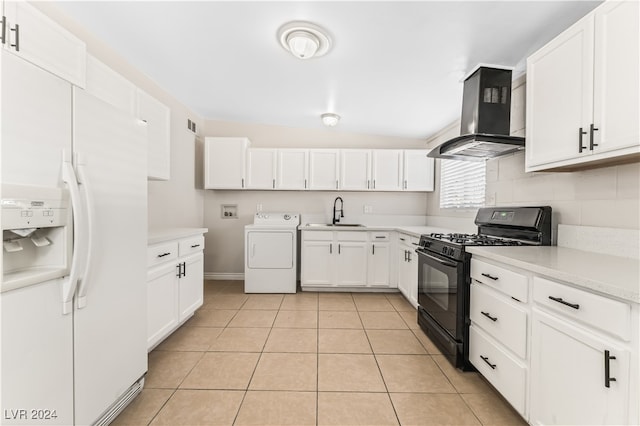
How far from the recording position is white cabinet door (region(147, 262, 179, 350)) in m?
1.96

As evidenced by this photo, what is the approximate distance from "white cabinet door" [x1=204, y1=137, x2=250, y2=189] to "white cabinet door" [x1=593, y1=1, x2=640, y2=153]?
3.69m

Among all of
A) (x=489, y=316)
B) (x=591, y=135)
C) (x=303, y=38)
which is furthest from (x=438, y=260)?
(x=303, y=38)

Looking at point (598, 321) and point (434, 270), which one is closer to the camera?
point (598, 321)

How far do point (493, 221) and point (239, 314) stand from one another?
8.99ft

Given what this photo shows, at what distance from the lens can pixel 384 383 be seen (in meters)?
1.82

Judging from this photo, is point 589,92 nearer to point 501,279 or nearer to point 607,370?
point 501,279

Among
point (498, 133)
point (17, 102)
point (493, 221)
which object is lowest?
point (493, 221)

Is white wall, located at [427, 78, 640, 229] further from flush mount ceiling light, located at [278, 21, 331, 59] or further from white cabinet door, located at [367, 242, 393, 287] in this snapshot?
flush mount ceiling light, located at [278, 21, 331, 59]

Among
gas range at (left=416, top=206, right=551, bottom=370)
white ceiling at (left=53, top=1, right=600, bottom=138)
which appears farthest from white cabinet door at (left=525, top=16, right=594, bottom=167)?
gas range at (left=416, top=206, right=551, bottom=370)

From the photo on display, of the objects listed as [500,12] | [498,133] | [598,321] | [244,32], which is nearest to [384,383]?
[598,321]

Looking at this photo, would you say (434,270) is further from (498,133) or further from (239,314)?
(239,314)

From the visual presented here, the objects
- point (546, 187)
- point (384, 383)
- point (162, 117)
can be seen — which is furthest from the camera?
point (162, 117)

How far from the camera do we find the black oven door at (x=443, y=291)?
1.93m

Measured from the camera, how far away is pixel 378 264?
3.70m
